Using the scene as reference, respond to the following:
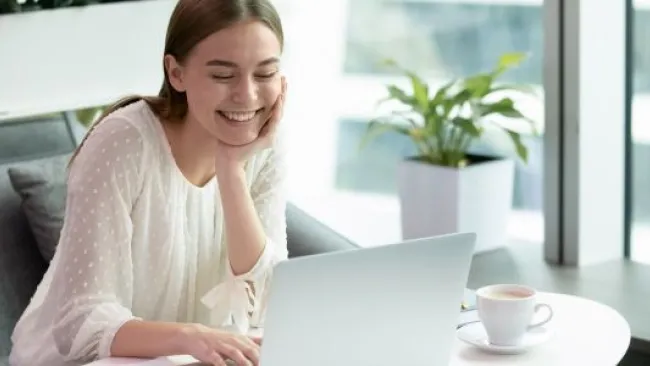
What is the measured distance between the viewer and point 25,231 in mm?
2400

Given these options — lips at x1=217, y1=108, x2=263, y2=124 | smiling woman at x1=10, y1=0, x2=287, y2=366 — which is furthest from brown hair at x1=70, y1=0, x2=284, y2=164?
lips at x1=217, y1=108, x2=263, y2=124

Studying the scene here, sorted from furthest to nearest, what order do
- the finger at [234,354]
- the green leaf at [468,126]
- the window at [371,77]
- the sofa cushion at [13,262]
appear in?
1. the window at [371,77]
2. the green leaf at [468,126]
3. the sofa cushion at [13,262]
4. the finger at [234,354]

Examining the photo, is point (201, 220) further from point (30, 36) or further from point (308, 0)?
point (308, 0)

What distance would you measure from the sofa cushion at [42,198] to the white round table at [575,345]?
90cm

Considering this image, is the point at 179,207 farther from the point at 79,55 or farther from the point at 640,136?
the point at 640,136

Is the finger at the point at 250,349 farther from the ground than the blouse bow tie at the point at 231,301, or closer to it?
farther from the ground

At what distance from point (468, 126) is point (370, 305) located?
144cm

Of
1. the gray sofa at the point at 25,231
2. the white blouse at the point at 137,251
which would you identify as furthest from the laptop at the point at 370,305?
the gray sofa at the point at 25,231

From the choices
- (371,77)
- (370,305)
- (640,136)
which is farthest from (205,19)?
(371,77)

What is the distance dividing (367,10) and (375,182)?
467 mm

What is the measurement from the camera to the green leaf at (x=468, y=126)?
2902 millimetres

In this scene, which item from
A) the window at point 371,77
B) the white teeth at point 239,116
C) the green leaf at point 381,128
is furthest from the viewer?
the window at point 371,77

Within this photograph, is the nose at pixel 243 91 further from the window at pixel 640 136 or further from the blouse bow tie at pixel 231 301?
the window at pixel 640 136

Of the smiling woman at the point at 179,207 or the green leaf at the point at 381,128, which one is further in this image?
the green leaf at the point at 381,128
